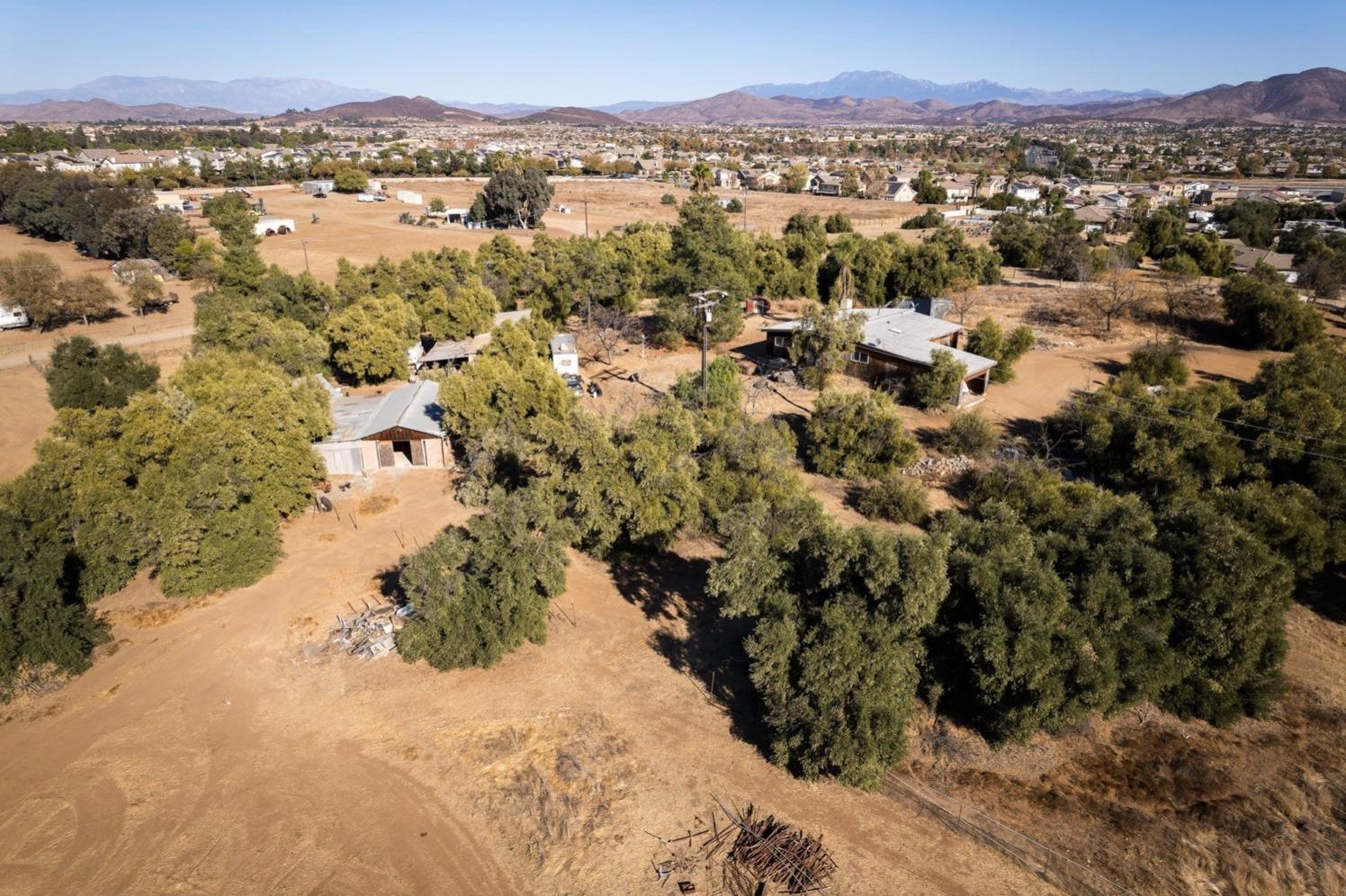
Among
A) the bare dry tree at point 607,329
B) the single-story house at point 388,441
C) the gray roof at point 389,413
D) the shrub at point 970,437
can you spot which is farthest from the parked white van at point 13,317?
the shrub at point 970,437

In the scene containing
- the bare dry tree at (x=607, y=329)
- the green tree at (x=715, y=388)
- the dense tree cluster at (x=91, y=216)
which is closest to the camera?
the green tree at (x=715, y=388)

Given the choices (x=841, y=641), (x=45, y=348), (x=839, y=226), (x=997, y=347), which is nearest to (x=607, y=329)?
(x=997, y=347)

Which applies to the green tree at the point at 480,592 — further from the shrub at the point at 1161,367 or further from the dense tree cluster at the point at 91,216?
the dense tree cluster at the point at 91,216

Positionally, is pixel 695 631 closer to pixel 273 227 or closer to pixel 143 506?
pixel 143 506

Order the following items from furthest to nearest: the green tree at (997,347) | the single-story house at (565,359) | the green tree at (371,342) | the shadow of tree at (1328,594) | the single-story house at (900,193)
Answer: the single-story house at (900,193) → the single-story house at (565,359) → the green tree at (997,347) → the green tree at (371,342) → the shadow of tree at (1328,594)

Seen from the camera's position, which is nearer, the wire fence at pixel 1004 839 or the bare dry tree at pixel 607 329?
the wire fence at pixel 1004 839

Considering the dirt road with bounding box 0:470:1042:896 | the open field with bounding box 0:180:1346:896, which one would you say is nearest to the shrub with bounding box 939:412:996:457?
the open field with bounding box 0:180:1346:896

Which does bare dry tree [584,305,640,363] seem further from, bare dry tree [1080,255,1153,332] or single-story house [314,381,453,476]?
bare dry tree [1080,255,1153,332]
